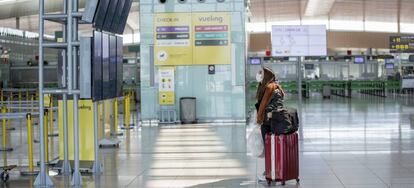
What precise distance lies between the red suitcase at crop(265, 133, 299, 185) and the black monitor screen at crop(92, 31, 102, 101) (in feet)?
7.36

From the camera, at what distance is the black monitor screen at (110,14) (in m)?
8.87

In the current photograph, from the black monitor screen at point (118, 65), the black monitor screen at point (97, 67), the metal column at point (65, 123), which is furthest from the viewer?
the black monitor screen at point (118, 65)

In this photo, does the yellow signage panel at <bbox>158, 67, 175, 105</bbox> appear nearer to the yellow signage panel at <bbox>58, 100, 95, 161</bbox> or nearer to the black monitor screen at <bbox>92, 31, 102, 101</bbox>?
the yellow signage panel at <bbox>58, 100, 95, 161</bbox>

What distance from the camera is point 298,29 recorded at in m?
14.6

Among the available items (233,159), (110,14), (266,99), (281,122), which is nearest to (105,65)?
(110,14)

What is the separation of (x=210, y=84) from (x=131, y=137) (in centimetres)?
486

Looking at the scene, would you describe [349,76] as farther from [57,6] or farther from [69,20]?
[69,20]

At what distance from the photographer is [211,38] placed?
19344 millimetres

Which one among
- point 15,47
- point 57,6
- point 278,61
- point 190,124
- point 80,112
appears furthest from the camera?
point 278,61

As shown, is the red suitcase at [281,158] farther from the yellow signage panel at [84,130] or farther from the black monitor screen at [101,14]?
the yellow signage panel at [84,130]

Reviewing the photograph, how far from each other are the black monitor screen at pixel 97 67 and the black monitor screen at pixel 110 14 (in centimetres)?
35

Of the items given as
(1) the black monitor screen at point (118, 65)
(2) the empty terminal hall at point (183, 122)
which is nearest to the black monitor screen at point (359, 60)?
(2) the empty terminal hall at point (183, 122)

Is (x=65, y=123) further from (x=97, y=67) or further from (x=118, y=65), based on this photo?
(x=118, y=65)

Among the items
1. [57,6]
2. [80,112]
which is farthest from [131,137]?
[57,6]
